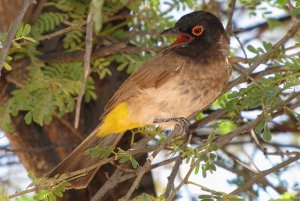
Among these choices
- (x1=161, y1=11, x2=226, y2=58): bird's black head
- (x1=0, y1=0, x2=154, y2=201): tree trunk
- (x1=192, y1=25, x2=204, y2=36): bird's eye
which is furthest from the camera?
(x1=0, y1=0, x2=154, y2=201): tree trunk

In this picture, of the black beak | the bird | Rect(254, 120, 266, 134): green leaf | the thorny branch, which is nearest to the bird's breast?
the bird

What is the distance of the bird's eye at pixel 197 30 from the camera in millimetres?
4207

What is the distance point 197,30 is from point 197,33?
0.07 ft

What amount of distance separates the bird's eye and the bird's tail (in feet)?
2.79

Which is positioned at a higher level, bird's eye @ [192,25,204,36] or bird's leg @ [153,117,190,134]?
bird's eye @ [192,25,204,36]

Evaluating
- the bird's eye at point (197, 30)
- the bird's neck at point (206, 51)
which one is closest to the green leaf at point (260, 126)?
the bird's neck at point (206, 51)

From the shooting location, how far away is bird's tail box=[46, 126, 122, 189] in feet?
12.6

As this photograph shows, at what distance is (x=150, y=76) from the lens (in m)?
4.03

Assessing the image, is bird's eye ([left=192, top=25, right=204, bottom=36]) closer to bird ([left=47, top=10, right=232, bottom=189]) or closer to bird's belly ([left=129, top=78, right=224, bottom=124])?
bird ([left=47, top=10, right=232, bottom=189])

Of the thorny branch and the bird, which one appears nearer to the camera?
the thorny branch

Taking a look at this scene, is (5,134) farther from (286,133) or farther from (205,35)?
(286,133)

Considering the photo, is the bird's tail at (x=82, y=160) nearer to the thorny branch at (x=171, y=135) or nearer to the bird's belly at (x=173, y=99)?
the thorny branch at (x=171, y=135)

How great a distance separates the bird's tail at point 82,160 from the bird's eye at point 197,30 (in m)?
0.85

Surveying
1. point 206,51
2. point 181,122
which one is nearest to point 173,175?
point 181,122
